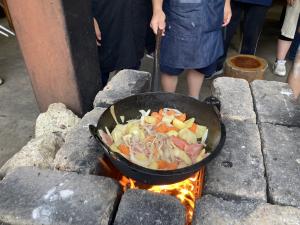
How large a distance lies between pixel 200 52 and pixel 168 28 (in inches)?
14.4

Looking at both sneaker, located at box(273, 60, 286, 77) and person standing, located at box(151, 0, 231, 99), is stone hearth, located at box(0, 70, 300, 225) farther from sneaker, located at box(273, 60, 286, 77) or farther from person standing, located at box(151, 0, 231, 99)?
sneaker, located at box(273, 60, 286, 77)

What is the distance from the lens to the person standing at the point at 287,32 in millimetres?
4324

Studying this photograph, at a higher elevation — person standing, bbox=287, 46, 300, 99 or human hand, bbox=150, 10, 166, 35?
human hand, bbox=150, 10, 166, 35

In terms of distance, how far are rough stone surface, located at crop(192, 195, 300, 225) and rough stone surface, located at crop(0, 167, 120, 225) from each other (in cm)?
44

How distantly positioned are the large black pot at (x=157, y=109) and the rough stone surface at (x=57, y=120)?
62 centimetres

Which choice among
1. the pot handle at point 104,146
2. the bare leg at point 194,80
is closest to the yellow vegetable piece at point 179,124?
the pot handle at point 104,146

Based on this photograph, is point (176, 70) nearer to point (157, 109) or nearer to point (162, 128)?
point (157, 109)

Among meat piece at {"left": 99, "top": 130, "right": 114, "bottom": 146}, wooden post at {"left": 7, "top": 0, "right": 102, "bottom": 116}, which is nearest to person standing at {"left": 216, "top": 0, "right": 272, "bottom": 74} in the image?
wooden post at {"left": 7, "top": 0, "right": 102, "bottom": 116}

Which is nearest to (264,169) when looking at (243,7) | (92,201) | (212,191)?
(212,191)

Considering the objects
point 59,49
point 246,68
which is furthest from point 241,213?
point 246,68

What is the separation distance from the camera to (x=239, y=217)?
4.95 feet

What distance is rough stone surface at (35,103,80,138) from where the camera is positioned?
2373mm

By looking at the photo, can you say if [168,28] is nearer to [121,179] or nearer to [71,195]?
[121,179]

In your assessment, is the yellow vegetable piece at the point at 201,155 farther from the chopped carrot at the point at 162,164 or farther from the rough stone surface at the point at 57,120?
the rough stone surface at the point at 57,120
